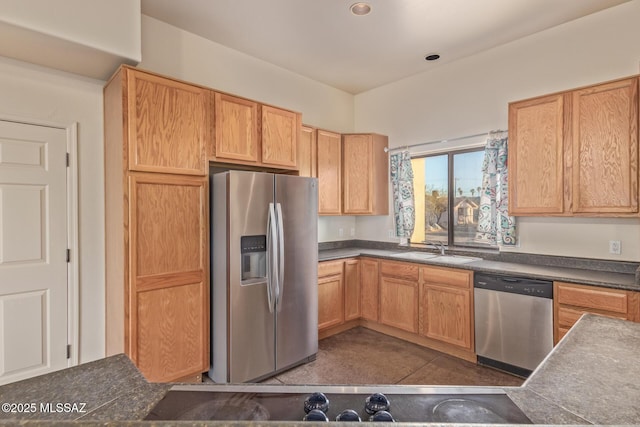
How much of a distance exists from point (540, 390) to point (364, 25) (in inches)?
118

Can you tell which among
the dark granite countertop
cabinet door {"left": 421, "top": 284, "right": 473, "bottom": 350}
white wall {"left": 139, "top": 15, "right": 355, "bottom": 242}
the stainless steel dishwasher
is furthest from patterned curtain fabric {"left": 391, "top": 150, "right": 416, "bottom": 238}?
the stainless steel dishwasher

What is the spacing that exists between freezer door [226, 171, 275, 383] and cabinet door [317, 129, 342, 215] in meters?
1.31

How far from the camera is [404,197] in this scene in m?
4.10

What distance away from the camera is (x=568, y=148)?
266 centimetres

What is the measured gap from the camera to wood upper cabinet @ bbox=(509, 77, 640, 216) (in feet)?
7.91

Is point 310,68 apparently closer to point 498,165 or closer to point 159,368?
point 498,165

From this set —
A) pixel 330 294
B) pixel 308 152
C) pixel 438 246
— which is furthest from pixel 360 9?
pixel 330 294

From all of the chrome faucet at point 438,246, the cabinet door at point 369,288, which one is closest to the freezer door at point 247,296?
the cabinet door at point 369,288

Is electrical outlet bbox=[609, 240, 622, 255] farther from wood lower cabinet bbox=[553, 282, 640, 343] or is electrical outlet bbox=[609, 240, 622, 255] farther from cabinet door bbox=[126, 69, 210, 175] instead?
cabinet door bbox=[126, 69, 210, 175]

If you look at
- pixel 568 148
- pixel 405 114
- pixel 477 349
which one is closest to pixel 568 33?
pixel 568 148

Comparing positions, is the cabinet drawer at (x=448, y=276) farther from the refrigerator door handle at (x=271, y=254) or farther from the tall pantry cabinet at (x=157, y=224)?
the tall pantry cabinet at (x=157, y=224)

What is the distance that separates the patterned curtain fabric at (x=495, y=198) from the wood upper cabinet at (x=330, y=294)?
1605 mm

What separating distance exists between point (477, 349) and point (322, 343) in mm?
1541

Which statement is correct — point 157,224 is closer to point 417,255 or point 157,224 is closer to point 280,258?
point 280,258
